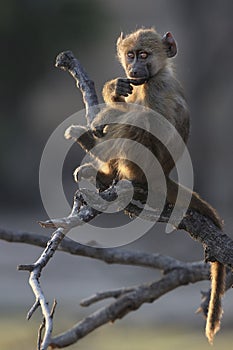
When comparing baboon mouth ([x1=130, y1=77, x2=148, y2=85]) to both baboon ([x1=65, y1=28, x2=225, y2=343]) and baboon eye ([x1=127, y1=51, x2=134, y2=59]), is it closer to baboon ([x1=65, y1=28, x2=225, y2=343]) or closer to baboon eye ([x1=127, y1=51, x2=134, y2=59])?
baboon ([x1=65, y1=28, x2=225, y2=343])

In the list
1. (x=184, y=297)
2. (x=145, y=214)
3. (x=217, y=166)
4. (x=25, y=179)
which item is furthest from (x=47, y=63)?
(x=145, y=214)

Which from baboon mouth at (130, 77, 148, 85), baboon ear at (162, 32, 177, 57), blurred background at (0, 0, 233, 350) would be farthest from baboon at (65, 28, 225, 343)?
blurred background at (0, 0, 233, 350)

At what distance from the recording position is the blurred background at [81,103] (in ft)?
68.0

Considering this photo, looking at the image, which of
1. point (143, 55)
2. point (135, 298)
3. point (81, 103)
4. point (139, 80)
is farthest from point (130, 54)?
point (81, 103)

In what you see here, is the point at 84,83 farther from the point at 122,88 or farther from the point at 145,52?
the point at 145,52

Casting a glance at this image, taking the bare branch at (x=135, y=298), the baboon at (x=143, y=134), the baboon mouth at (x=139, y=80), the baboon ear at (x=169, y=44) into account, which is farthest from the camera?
the bare branch at (x=135, y=298)

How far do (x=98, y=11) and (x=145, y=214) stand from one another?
829 inches

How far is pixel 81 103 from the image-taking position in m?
25.9

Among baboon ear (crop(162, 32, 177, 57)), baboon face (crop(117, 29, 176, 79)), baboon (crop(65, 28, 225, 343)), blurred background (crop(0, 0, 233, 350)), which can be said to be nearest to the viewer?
baboon (crop(65, 28, 225, 343))

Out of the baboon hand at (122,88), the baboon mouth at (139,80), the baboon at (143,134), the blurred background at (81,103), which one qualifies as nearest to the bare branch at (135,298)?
the baboon at (143,134)

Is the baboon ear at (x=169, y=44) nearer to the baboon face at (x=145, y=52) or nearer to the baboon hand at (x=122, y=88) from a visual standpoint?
the baboon face at (x=145, y=52)

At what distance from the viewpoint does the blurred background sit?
20.7m

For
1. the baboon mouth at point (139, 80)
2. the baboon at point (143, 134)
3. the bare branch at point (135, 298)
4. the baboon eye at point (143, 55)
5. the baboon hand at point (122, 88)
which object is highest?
the baboon eye at point (143, 55)

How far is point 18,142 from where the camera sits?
89.0 ft
